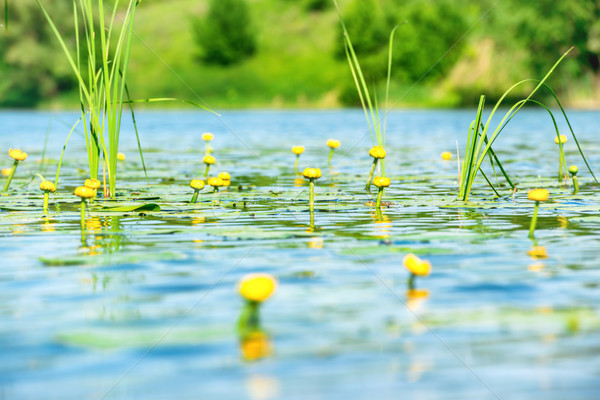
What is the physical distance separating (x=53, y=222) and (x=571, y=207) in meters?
3.57

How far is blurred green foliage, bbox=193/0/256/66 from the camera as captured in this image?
67688mm

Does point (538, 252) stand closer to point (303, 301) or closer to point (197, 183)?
point (303, 301)

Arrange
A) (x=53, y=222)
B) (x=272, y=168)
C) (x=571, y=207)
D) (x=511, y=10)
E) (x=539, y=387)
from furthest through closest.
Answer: (x=511, y=10), (x=272, y=168), (x=571, y=207), (x=53, y=222), (x=539, y=387)

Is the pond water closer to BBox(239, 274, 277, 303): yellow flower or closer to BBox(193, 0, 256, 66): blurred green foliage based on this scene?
BBox(239, 274, 277, 303): yellow flower

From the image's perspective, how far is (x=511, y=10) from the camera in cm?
3769

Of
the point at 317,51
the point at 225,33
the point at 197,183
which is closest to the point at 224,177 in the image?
the point at 197,183

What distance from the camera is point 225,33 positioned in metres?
68.3

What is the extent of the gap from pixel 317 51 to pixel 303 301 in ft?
213

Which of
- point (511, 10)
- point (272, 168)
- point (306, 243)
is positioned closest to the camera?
point (306, 243)

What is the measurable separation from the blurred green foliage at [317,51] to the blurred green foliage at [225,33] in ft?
0.28

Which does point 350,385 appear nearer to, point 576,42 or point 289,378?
point 289,378

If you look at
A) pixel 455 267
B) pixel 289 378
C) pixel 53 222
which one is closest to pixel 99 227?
pixel 53 222

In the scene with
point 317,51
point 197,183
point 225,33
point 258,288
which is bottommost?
point 258,288

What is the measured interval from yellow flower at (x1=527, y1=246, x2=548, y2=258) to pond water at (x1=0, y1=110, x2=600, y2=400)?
0.05 m
